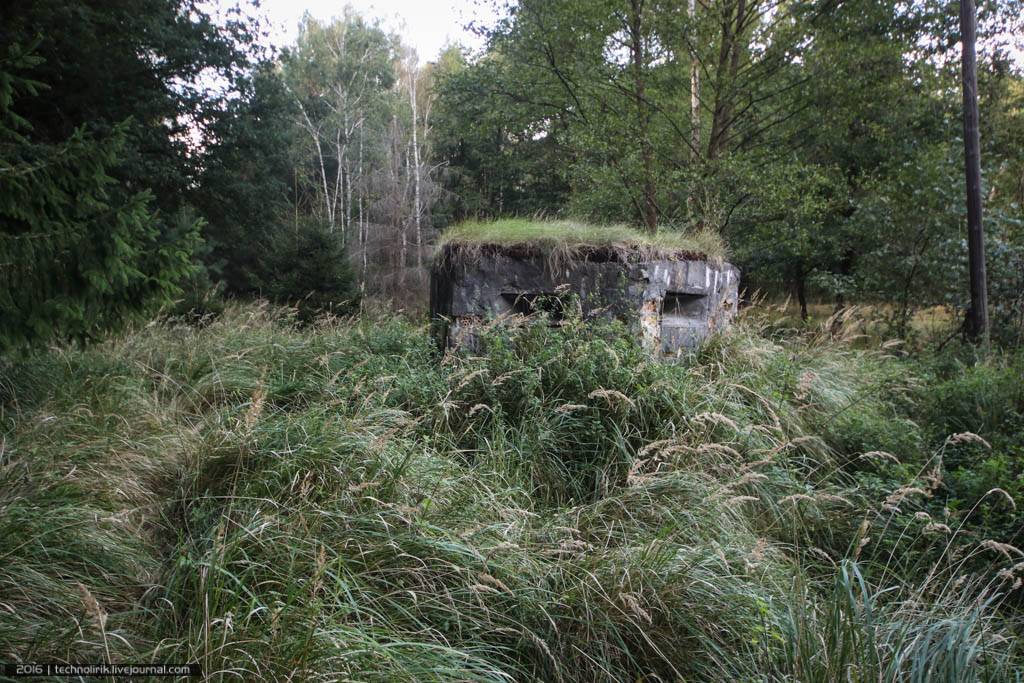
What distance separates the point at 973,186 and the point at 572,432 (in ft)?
20.6

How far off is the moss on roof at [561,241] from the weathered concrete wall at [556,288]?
0.22ft

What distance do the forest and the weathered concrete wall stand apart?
0.70 ft

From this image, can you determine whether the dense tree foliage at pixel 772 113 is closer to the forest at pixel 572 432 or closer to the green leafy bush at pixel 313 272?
the forest at pixel 572 432

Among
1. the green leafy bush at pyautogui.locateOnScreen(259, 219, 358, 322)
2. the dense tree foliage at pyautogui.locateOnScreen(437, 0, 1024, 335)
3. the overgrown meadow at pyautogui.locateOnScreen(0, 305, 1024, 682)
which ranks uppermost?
the dense tree foliage at pyautogui.locateOnScreen(437, 0, 1024, 335)

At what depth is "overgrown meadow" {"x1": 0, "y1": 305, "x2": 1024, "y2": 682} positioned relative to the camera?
2035mm

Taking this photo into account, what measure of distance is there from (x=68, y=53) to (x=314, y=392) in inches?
392

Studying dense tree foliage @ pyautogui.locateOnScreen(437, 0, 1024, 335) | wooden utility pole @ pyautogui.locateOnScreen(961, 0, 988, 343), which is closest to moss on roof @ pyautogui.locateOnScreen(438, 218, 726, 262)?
wooden utility pole @ pyautogui.locateOnScreen(961, 0, 988, 343)

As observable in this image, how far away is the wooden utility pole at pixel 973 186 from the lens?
7117 millimetres

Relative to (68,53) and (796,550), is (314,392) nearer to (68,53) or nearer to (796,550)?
(796,550)

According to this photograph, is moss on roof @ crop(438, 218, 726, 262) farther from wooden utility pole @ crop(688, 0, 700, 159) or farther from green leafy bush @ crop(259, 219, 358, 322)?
green leafy bush @ crop(259, 219, 358, 322)

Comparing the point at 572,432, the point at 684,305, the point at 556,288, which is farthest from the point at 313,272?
the point at 572,432

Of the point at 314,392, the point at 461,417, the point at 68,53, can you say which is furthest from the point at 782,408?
the point at 68,53

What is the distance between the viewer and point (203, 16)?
13914 millimetres

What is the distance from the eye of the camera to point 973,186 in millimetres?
7164
